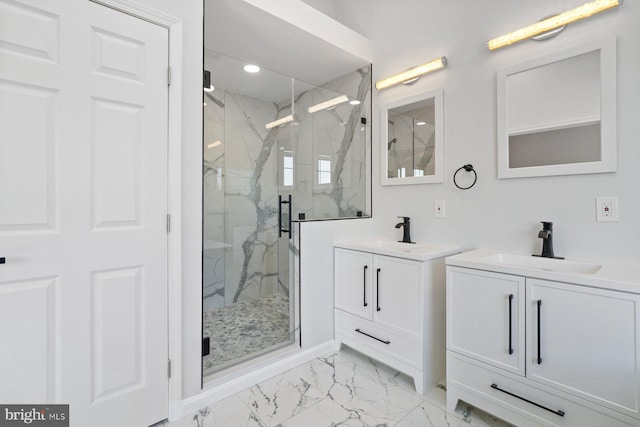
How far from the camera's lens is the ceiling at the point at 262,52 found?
2.00 meters

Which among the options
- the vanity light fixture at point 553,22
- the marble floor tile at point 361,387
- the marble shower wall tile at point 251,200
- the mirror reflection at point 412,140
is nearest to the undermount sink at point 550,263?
the mirror reflection at point 412,140

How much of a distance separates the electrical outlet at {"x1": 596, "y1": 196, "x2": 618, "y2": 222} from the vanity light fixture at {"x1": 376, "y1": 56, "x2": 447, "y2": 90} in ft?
4.15

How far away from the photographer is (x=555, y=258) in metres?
1.66

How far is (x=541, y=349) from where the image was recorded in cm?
140

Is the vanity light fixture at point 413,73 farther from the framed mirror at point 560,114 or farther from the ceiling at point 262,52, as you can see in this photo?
the framed mirror at point 560,114

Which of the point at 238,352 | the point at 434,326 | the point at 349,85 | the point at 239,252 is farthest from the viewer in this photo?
the point at 349,85

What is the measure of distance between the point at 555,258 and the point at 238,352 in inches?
77.8

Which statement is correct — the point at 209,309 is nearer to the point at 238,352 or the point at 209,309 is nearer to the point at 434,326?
the point at 238,352
